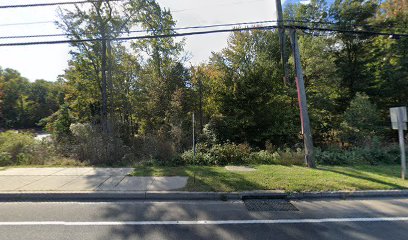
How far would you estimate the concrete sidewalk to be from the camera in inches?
228

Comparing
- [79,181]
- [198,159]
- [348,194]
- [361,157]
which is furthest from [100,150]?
[361,157]

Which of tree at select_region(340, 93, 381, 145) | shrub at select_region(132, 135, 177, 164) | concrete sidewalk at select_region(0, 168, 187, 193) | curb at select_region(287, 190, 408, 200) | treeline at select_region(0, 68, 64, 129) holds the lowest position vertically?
curb at select_region(287, 190, 408, 200)

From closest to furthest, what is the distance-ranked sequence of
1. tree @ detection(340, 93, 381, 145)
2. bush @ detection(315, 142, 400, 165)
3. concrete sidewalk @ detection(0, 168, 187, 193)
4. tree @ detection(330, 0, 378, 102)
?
concrete sidewalk @ detection(0, 168, 187, 193), bush @ detection(315, 142, 400, 165), tree @ detection(340, 93, 381, 145), tree @ detection(330, 0, 378, 102)

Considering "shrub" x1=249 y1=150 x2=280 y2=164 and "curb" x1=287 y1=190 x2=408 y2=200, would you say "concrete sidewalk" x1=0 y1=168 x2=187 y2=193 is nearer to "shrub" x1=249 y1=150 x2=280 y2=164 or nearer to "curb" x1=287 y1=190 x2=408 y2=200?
"curb" x1=287 y1=190 x2=408 y2=200

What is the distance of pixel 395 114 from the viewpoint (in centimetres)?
711

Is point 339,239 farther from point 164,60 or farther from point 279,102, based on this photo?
point 164,60

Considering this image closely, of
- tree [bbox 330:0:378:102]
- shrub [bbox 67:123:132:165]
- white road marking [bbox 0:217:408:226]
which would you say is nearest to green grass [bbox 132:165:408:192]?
white road marking [bbox 0:217:408:226]

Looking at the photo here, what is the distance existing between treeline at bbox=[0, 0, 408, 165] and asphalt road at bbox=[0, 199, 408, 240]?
4525 mm

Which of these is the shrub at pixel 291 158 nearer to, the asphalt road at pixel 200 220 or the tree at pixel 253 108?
the tree at pixel 253 108

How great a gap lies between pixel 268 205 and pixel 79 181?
555 centimetres

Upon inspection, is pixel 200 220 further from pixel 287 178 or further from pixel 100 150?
pixel 100 150

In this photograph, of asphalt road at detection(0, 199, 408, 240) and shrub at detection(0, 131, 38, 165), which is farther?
shrub at detection(0, 131, 38, 165)

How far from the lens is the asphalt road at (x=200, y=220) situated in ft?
12.1

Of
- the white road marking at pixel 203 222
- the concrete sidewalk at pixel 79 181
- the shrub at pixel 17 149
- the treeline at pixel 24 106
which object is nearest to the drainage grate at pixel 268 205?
the white road marking at pixel 203 222
